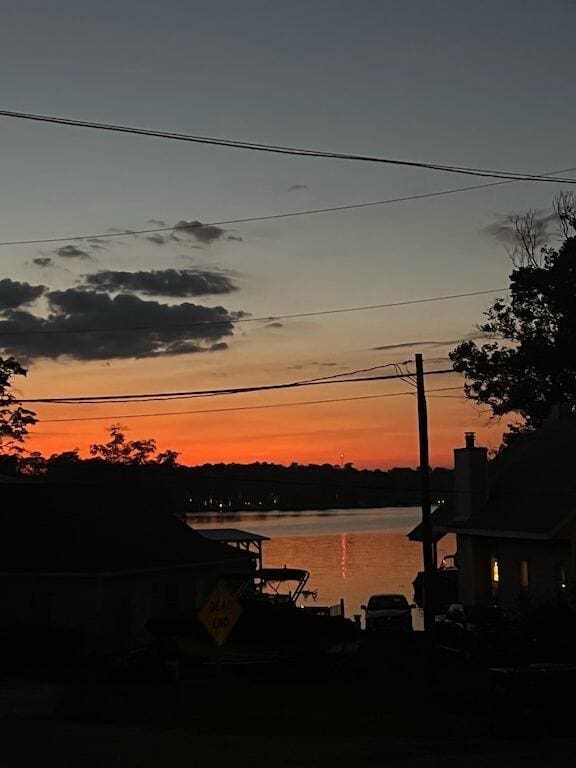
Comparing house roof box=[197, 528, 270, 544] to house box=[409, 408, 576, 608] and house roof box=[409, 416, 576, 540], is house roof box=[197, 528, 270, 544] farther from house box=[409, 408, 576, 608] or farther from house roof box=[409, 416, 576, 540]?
house box=[409, 408, 576, 608]

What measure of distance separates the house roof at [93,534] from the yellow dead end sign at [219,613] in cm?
1393

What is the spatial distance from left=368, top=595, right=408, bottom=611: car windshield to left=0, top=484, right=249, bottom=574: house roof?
8.90 metres

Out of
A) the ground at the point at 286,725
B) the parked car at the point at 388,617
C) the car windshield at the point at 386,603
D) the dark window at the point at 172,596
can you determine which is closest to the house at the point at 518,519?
the parked car at the point at 388,617

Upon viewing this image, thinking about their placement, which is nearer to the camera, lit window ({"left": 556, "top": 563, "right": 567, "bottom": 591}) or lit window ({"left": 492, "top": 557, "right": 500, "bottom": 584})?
lit window ({"left": 556, "top": 563, "right": 567, "bottom": 591})

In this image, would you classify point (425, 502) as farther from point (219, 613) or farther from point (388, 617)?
point (388, 617)

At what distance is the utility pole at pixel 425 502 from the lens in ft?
103

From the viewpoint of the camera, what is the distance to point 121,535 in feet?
139

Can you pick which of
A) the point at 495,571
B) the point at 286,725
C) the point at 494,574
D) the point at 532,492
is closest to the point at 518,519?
the point at 532,492

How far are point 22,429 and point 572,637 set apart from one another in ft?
186

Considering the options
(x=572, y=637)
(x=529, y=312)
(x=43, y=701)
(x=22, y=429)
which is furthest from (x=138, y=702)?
(x=22, y=429)

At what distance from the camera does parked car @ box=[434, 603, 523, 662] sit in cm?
3581

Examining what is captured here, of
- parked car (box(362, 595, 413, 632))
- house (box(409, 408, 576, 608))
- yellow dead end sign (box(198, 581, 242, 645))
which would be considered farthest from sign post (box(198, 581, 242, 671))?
parked car (box(362, 595, 413, 632))

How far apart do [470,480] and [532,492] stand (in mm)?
3167

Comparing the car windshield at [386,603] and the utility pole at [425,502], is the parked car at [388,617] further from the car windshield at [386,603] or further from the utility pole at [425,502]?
the utility pole at [425,502]
